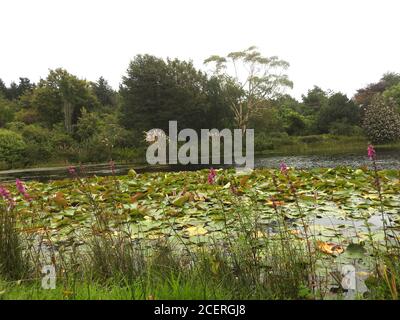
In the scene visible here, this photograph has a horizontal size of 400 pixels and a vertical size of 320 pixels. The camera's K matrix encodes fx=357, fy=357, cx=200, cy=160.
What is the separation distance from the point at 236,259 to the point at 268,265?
0.21m

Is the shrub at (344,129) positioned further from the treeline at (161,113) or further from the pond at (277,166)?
the pond at (277,166)

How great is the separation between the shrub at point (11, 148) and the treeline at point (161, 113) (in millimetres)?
56

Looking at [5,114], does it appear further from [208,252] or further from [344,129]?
[208,252]

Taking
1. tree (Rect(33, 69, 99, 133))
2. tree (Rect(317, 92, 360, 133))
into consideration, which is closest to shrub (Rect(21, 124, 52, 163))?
tree (Rect(33, 69, 99, 133))

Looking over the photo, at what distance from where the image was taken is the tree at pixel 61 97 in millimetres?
28953

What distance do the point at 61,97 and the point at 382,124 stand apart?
2515 centimetres

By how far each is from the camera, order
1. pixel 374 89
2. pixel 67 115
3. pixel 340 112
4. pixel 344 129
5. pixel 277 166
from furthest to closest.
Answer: pixel 374 89 < pixel 340 112 < pixel 344 129 < pixel 67 115 < pixel 277 166

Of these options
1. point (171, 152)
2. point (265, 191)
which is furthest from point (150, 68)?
point (265, 191)

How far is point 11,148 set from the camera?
71.1ft

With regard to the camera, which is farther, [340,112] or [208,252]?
[340,112]

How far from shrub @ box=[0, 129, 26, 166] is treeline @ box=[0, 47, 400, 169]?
0.06 metres

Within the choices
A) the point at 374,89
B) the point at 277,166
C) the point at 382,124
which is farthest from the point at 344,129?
the point at 277,166

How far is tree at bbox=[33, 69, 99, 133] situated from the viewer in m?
29.0
